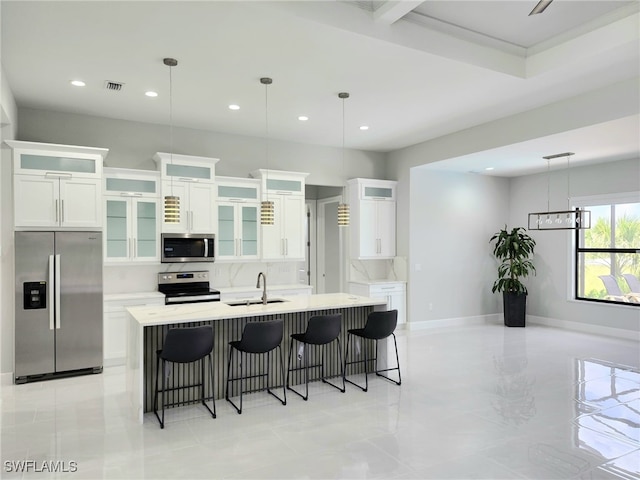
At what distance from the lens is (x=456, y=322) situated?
8273mm

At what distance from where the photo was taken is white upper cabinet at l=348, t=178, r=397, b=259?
7.69m

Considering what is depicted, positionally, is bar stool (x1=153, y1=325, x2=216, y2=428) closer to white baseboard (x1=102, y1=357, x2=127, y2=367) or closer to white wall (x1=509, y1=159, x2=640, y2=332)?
white baseboard (x1=102, y1=357, x2=127, y2=367)

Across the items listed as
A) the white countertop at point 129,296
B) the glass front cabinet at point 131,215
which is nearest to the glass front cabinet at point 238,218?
the glass front cabinet at point 131,215

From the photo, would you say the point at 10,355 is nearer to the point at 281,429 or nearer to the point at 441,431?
the point at 281,429

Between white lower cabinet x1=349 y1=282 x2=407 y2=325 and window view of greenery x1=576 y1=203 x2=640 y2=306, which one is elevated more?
window view of greenery x1=576 y1=203 x2=640 y2=306

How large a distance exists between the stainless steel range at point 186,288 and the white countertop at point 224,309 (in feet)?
4.19

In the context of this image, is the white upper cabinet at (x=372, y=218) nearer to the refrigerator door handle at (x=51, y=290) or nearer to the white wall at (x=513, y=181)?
the white wall at (x=513, y=181)

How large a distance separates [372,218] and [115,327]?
437 cm

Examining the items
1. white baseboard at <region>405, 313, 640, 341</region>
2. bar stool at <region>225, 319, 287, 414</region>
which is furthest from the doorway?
bar stool at <region>225, 319, 287, 414</region>

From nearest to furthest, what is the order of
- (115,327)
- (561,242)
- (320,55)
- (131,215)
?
(320,55) → (115,327) → (131,215) → (561,242)

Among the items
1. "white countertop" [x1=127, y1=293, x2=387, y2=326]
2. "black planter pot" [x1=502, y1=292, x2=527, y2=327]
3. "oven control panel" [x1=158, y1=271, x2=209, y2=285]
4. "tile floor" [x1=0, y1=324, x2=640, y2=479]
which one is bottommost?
"tile floor" [x1=0, y1=324, x2=640, y2=479]

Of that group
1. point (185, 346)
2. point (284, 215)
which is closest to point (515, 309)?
point (284, 215)

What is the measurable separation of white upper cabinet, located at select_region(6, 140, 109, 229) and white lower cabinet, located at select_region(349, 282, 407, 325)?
417 cm

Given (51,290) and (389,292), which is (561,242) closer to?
(389,292)
